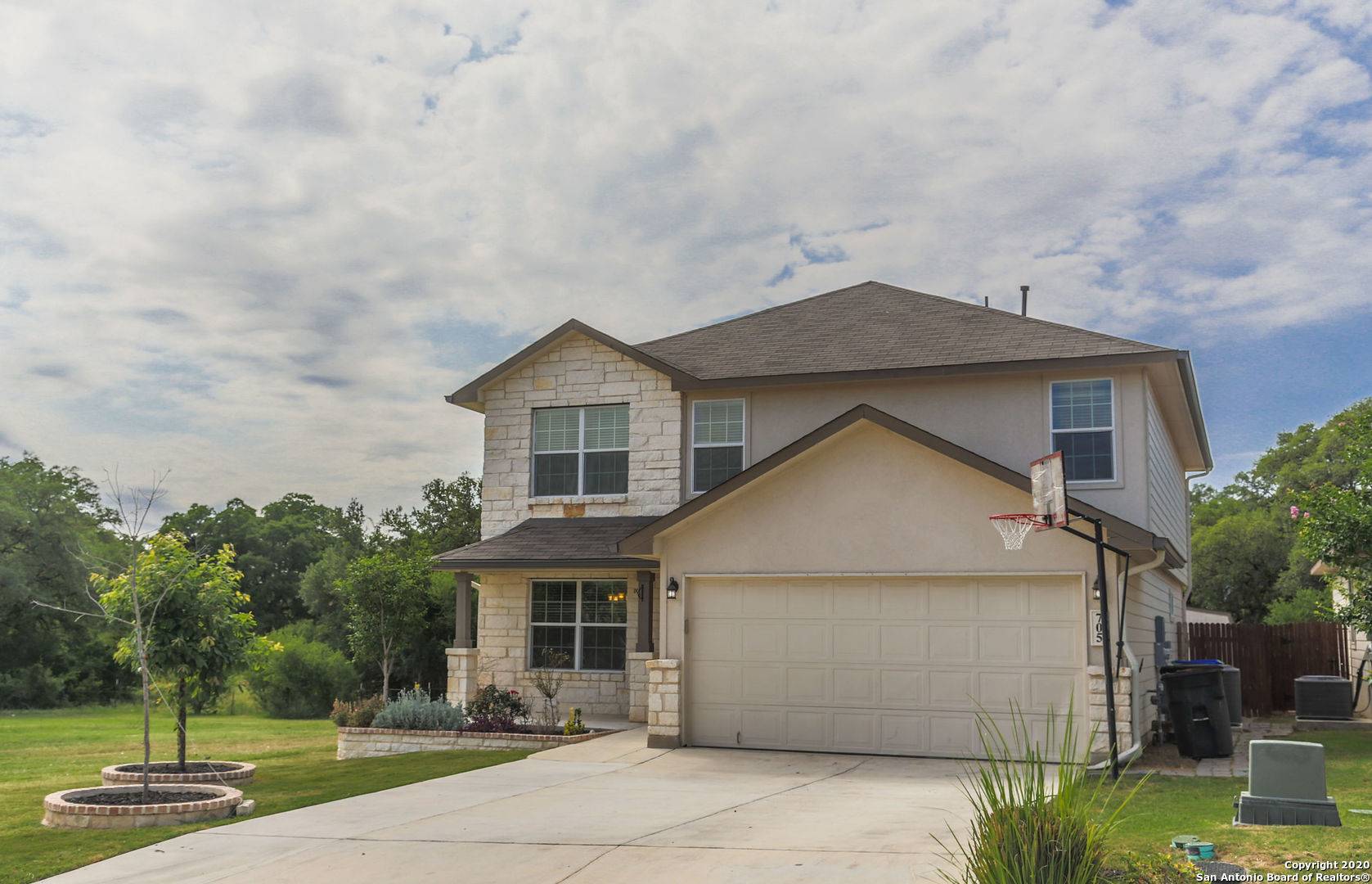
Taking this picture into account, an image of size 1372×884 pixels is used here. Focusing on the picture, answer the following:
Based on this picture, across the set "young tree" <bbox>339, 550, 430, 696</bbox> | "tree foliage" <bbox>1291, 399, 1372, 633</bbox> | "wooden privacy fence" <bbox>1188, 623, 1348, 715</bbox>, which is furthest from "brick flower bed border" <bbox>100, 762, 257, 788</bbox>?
"wooden privacy fence" <bbox>1188, 623, 1348, 715</bbox>

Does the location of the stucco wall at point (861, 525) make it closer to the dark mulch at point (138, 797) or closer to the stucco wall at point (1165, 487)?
the stucco wall at point (1165, 487)

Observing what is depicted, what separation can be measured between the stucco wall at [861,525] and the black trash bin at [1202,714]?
219cm

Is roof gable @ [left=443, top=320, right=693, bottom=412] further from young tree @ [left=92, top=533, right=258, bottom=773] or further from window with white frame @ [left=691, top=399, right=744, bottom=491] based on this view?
young tree @ [left=92, top=533, right=258, bottom=773]

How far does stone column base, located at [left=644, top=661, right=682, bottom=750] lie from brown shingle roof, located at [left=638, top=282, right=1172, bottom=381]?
564cm

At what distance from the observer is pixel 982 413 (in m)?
17.3

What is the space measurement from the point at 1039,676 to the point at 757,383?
6.93 metres

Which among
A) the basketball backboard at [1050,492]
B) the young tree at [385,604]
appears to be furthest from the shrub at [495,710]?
the basketball backboard at [1050,492]

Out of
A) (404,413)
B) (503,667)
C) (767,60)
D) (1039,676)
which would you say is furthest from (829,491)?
(404,413)

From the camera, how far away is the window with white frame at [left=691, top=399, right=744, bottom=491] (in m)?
18.7

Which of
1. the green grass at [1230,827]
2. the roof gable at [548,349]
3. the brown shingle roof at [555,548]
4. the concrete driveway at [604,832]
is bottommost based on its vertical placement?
the concrete driveway at [604,832]

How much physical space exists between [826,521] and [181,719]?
8.38 m

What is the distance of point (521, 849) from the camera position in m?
8.70

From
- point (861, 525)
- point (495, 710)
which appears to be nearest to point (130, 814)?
point (495, 710)

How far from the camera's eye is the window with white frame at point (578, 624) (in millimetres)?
18812
